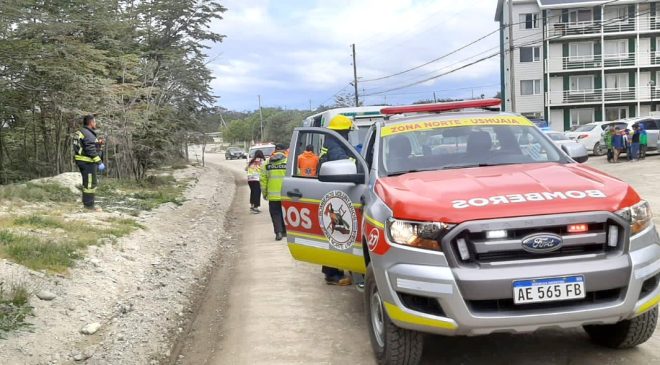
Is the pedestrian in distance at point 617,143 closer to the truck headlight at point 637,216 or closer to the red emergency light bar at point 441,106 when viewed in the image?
the red emergency light bar at point 441,106

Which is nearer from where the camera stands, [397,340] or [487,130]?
[397,340]

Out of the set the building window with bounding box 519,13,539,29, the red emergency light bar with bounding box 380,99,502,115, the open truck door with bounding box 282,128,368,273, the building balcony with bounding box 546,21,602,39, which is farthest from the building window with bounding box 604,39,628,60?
the open truck door with bounding box 282,128,368,273

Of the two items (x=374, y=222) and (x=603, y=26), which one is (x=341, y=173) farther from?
(x=603, y=26)

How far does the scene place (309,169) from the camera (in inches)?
363

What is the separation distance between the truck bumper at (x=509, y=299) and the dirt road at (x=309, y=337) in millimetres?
894

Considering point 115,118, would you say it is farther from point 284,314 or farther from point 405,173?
point 405,173

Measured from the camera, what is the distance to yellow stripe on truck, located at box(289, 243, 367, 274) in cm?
544

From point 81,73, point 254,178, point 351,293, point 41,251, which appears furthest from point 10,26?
point 351,293

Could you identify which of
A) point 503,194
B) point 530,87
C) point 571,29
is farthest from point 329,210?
point 571,29

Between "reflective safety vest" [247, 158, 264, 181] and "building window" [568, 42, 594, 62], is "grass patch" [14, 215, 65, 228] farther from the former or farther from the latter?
"building window" [568, 42, 594, 62]

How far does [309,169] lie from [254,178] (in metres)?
6.40

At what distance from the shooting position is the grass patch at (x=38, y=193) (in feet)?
41.9

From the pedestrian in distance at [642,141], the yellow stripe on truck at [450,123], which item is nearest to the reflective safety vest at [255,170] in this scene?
the yellow stripe on truck at [450,123]

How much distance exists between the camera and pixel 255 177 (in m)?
15.4
